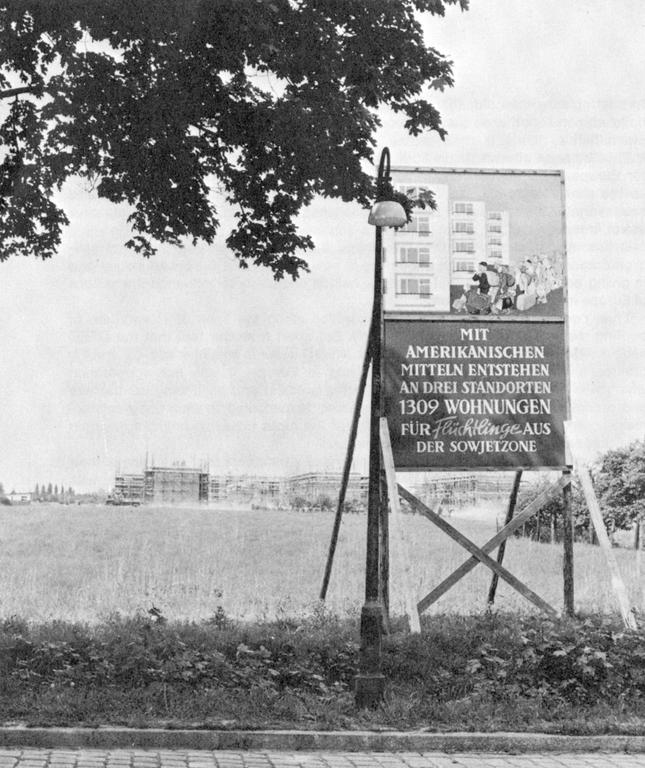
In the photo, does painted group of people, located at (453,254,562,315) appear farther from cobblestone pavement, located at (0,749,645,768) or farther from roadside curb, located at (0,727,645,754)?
cobblestone pavement, located at (0,749,645,768)

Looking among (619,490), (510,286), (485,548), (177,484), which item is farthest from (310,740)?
(619,490)

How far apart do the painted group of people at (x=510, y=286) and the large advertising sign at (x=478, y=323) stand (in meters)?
0.01

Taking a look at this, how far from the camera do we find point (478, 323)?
12.7 m

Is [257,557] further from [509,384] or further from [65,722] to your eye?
[65,722]

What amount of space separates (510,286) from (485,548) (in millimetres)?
3305

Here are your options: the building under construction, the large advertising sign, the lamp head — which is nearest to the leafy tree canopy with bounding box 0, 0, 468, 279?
the large advertising sign

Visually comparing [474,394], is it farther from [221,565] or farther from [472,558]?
[221,565]

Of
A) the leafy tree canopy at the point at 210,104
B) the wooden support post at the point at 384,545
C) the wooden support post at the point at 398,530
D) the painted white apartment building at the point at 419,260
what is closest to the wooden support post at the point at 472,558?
the wooden support post at the point at 384,545

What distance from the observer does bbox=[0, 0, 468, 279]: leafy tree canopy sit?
11.3 metres

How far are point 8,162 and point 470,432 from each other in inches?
277

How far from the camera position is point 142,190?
12789 millimetres

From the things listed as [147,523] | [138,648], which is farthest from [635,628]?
[147,523]

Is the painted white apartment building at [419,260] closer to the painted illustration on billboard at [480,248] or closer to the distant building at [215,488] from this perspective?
the painted illustration on billboard at [480,248]

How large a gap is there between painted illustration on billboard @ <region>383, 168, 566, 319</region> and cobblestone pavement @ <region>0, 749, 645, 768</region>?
20.1 feet
